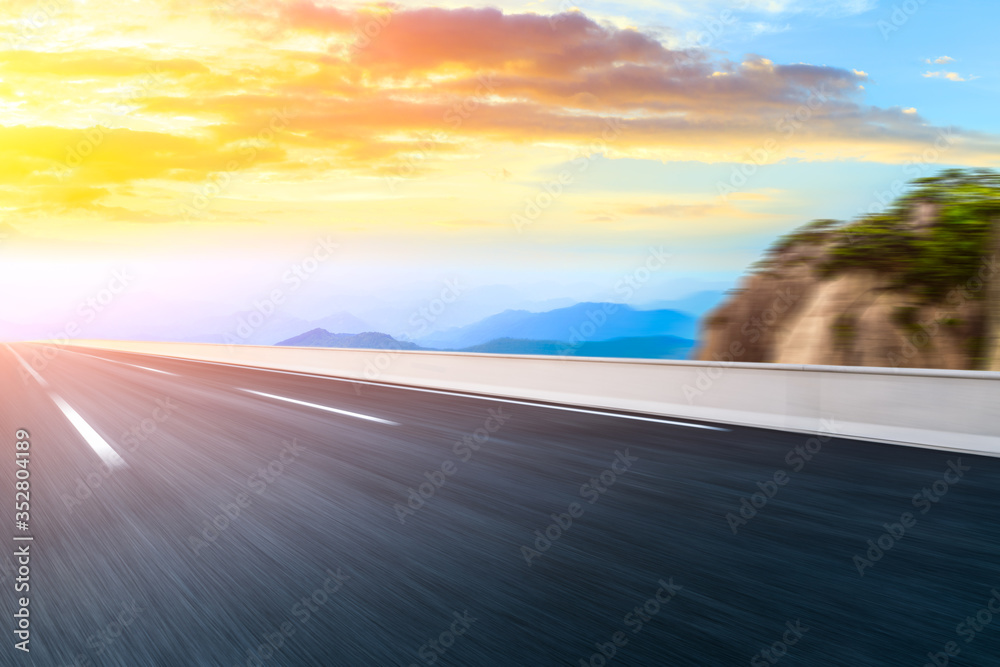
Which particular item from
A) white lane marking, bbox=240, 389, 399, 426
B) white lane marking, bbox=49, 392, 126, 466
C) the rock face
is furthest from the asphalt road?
the rock face

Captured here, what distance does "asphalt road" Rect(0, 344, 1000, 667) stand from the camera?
3883mm

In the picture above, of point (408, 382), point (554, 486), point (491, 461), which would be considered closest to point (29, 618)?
point (554, 486)

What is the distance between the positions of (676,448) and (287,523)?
4989 millimetres

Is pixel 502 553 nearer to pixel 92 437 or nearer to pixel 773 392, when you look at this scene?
pixel 773 392

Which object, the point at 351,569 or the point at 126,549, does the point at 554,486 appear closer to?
the point at 351,569

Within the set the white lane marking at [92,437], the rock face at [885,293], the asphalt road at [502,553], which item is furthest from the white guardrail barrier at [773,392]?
the white lane marking at [92,437]

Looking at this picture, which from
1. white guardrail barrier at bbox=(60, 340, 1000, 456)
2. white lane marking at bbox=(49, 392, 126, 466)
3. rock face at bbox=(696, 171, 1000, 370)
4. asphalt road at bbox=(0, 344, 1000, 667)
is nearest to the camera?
asphalt road at bbox=(0, 344, 1000, 667)

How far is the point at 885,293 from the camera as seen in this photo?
65.9 feet

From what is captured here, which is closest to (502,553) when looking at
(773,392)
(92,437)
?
(773,392)

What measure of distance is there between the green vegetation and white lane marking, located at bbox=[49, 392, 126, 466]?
16604mm

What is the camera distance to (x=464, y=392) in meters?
19.0

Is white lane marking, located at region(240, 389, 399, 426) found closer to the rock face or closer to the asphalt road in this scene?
the asphalt road

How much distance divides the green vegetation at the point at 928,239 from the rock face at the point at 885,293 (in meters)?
0.02

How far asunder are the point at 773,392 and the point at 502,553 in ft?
25.3
